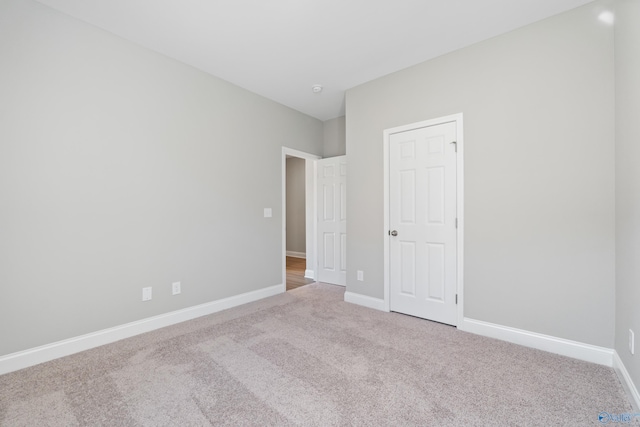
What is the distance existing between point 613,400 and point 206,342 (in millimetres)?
2821

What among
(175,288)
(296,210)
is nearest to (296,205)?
(296,210)

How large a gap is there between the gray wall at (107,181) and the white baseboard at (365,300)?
1.28 meters

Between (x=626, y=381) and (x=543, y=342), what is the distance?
1.72ft

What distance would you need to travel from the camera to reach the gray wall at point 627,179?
62.9 inches

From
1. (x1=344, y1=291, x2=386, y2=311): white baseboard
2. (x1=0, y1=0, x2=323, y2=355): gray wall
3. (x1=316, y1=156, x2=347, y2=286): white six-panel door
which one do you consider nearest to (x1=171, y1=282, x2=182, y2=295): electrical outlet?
(x1=0, y1=0, x2=323, y2=355): gray wall

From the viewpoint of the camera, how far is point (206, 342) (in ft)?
7.80

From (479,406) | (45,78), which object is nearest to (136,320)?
(45,78)

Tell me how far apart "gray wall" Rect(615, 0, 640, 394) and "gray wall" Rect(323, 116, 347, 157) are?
303cm

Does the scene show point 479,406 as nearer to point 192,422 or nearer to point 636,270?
point 636,270

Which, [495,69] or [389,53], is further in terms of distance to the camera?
[389,53]

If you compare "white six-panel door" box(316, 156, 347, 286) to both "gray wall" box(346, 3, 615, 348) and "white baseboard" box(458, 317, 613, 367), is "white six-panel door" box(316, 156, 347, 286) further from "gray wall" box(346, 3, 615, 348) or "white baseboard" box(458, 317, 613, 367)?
"white baseboard" box(458, 317, 613, 367)

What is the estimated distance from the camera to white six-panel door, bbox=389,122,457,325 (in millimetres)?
2746

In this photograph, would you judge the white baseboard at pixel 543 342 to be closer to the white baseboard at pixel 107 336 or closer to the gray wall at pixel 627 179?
the gray wall at pixel 627 179

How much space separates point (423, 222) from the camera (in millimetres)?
2922
